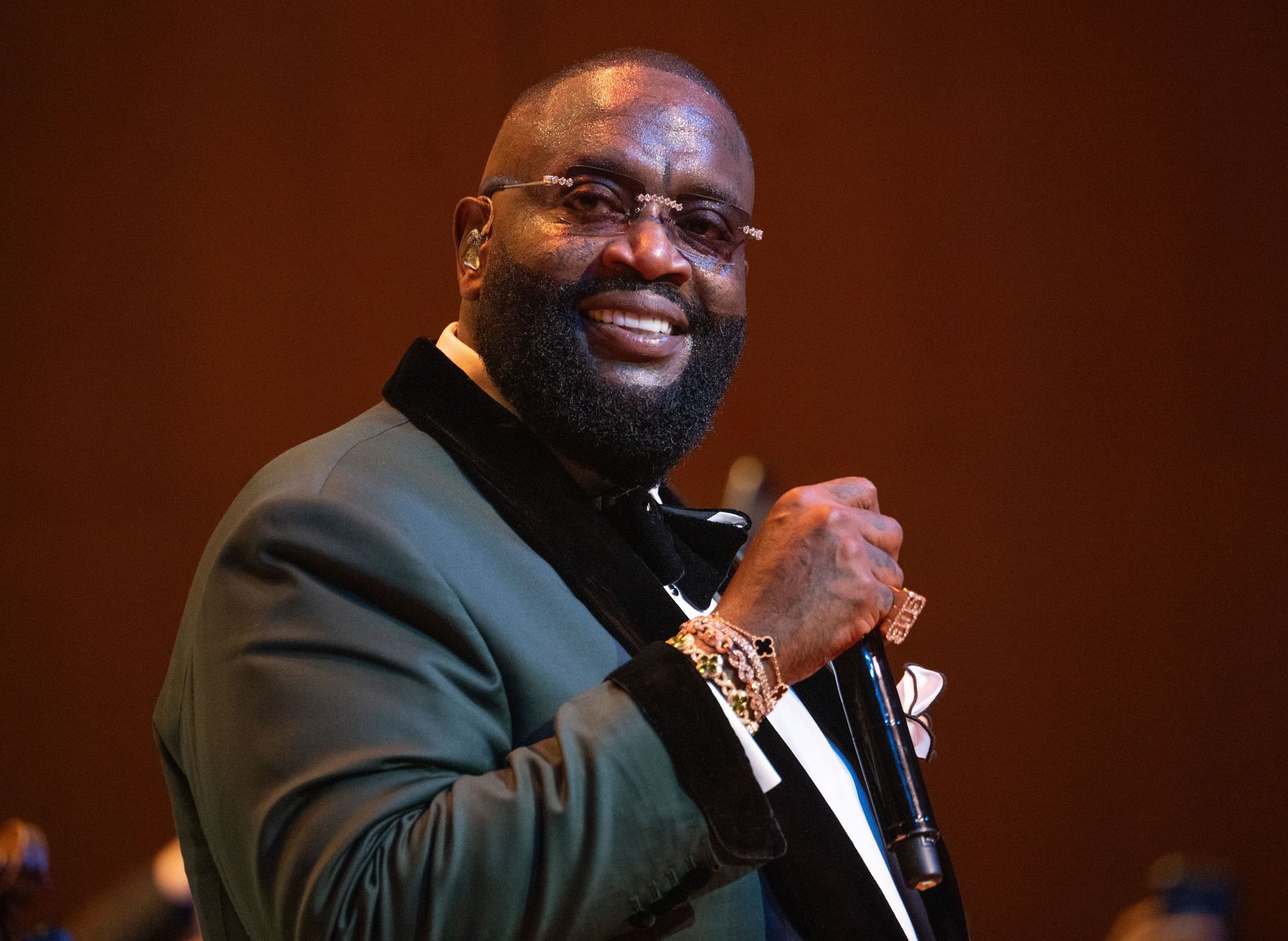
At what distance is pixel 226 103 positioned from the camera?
127 inches

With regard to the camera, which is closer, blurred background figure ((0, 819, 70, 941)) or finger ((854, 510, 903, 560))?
finger ((854, 510, 903, 560))

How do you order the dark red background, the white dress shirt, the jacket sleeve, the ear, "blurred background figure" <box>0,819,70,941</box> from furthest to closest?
the dark red background < "blurred background figure" <box>0,819,70,941</box> < the ear < the white dress shirt < the jacket sleeve

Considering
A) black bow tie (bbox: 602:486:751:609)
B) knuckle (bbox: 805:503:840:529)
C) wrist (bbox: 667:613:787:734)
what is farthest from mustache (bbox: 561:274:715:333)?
wrist (bbox: 667:613:787:734)

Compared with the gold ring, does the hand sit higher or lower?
higher

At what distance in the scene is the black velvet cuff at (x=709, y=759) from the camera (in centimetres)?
106

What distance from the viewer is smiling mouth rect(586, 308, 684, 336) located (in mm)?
1478

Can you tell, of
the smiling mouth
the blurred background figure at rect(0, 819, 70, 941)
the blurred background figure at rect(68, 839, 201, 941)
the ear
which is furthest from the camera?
the blurred background figure at rect(0, 819, 70, 941)

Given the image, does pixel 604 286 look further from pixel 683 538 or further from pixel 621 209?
pixel 683 538

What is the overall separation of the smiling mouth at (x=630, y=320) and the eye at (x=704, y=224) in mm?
130

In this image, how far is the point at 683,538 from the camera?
1.63 m

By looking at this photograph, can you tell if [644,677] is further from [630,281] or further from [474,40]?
[474,40]

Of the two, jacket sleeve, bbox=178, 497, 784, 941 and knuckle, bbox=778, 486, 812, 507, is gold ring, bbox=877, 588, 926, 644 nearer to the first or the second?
knuckle, bbox=778, 486, 812, 507

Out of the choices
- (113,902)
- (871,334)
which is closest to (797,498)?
(113,902)

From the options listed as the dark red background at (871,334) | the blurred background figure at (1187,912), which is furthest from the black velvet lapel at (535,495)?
the dark red background at (871,334)
